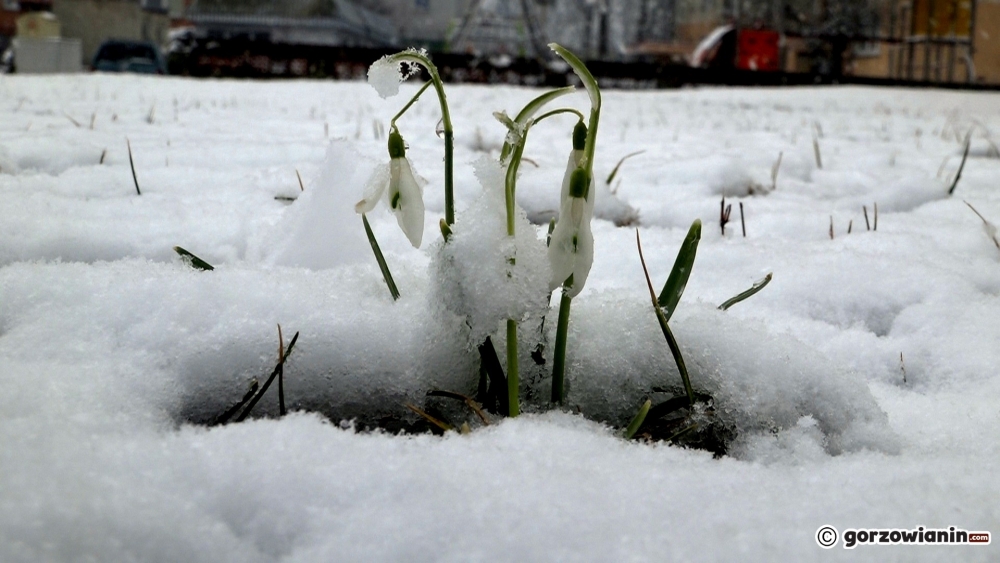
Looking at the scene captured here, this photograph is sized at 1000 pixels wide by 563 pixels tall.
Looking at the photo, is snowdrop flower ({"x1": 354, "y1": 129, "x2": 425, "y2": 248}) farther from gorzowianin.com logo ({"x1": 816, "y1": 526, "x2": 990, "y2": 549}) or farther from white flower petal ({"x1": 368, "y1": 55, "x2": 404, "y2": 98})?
gorzowianin.com logo ({"x1": 816, "y1": 526, "x2": 990, "y2": 549})

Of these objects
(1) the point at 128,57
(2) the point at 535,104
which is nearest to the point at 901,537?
(2) the point at 535,104

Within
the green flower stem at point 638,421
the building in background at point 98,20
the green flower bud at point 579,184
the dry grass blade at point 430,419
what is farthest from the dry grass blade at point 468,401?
the building in background at point 98,20

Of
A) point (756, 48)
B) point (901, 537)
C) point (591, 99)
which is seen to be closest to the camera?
point (901, 537)

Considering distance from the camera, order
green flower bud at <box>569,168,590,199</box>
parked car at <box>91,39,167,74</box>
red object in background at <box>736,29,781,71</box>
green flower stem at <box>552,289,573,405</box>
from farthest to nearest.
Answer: red object in background at <box>736,29,781,71</box> → parked car at <box>91,39,167,74</box> → green flower stem at <box>552,289,573,405</box> → green flower bud at <box>569,168,590,199</box>

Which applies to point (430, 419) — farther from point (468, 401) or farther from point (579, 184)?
point (579, 184)

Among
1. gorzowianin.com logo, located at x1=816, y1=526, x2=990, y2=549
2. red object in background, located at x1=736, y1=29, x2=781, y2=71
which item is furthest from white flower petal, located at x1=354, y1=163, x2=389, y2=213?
red object in background, located at x1=736, y1=29, x2=781, y2=71

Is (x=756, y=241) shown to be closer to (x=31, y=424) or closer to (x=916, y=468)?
(x=916, y=468)

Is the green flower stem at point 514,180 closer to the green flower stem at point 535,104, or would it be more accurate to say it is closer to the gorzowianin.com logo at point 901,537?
the green flower stem at point 535,104

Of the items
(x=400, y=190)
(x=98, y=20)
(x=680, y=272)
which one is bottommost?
(x=680, y=272)
